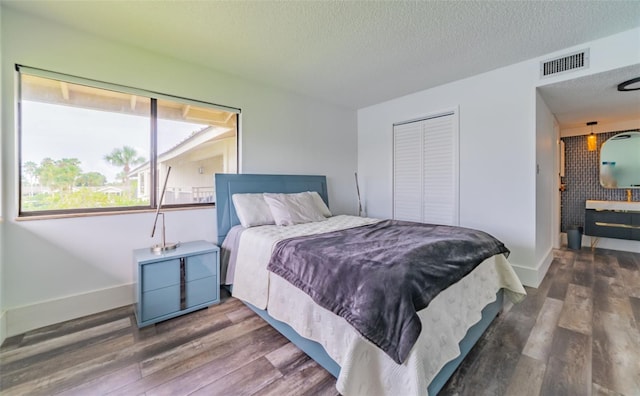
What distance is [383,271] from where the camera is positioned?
1322 mm

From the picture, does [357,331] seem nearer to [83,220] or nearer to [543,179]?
[83,220]

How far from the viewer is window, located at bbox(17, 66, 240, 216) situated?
215cm

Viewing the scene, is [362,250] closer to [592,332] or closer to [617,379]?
[617,379]

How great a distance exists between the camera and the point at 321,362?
160 cm

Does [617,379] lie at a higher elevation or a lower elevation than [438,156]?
lower

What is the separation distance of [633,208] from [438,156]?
368cm

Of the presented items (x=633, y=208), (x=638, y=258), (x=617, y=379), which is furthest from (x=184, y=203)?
(x=633, y=208)

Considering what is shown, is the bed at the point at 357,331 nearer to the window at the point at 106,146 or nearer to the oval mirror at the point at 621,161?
the window at the point at 106,146

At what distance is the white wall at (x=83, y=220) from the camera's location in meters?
2.01

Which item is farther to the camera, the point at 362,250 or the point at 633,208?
the point at 633,208

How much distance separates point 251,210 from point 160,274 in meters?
1.03

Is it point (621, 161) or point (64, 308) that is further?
point (621, 161)

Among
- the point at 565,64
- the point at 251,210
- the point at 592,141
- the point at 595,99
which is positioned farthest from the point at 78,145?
the point at 592,141

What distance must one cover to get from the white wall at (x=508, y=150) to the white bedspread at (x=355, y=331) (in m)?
1.15
